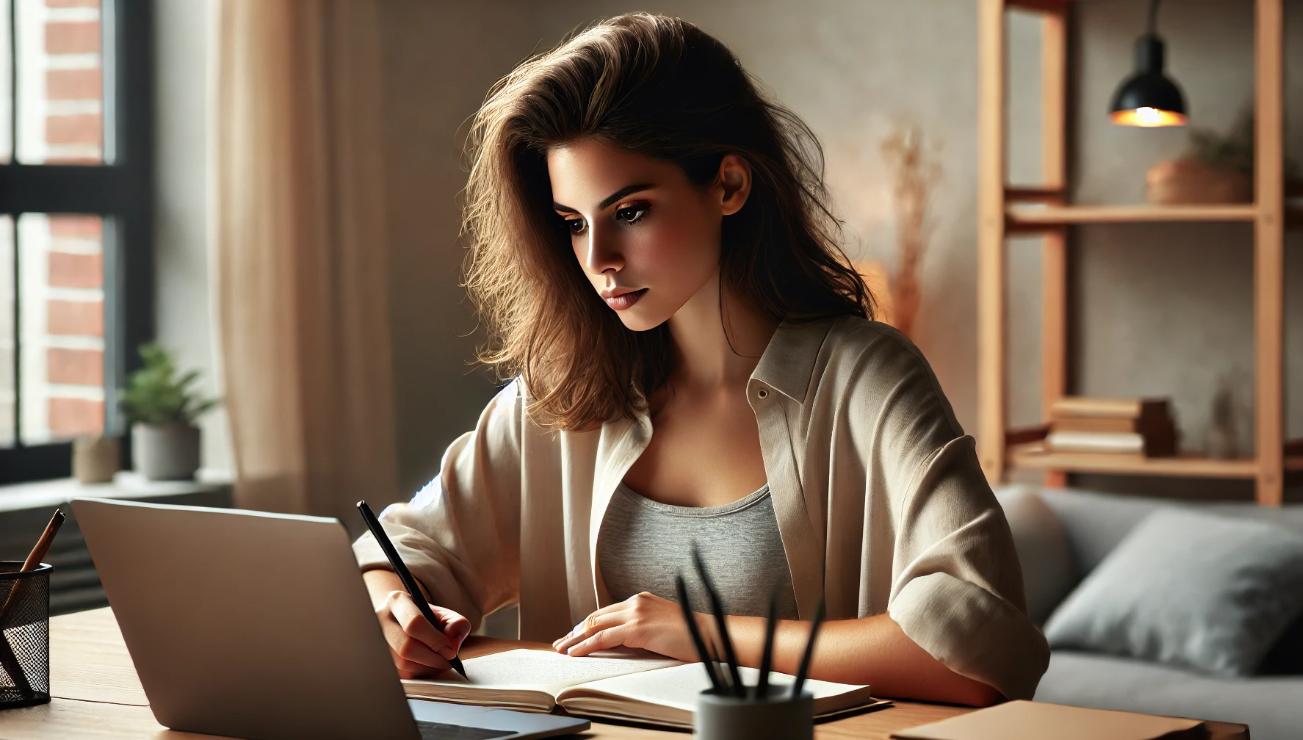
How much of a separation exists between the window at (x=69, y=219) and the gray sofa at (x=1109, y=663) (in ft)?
7.61

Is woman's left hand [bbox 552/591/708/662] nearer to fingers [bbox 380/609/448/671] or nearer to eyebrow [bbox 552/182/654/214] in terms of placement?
fingers [bbox 380/609/448/671]

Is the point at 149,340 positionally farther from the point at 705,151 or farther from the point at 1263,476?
the point at 1263,476

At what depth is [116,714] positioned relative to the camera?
1229mm

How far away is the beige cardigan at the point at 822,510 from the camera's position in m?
1.32

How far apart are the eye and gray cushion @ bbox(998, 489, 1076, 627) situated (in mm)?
1796

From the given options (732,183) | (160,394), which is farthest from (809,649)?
(160,394)

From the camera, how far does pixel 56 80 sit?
3.51 m

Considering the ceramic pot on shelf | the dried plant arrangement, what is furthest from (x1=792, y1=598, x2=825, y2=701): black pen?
the dried plant arrangement

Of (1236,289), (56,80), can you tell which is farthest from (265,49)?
(1236,289)

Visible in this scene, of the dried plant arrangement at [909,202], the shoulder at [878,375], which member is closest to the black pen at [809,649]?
the shoulder at [878,375]

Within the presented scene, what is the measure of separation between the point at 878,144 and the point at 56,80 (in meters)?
2.19

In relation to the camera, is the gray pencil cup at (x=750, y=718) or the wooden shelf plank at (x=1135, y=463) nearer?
the gray pencil cup at (x=750, y=718)

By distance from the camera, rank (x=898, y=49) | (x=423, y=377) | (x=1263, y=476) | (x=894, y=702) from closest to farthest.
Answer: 1. (x=894, y=702)
2. (x=1263, y=476)
3. (x=898, y=49)
4. (x=423, y=377)

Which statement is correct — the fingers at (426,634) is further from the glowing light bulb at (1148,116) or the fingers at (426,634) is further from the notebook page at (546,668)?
the glowing light bulb at (1148,116)
